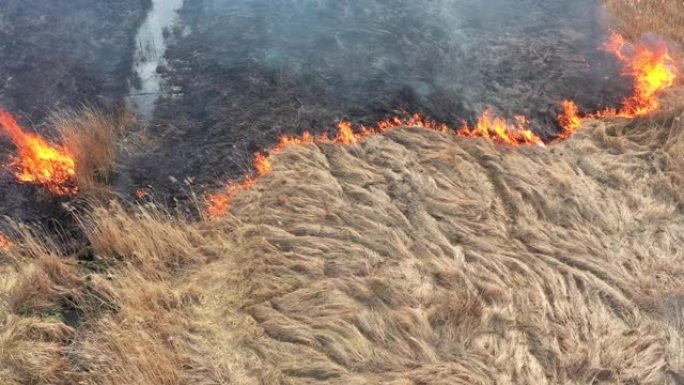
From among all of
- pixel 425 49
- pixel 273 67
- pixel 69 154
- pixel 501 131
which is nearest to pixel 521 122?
pixel 501 131

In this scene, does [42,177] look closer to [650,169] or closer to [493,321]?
[493,321]

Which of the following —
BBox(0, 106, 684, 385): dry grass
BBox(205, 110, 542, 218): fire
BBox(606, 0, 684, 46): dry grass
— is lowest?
BBox(0, 106, 684, 385): dry grass

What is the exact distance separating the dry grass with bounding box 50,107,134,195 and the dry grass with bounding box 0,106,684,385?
0.59 m

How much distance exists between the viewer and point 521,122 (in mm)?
6430

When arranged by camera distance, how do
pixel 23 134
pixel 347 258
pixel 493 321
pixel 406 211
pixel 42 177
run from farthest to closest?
pixel 23 134 < pixel 42 177 < pixel 406 211 < pixel 347 258 < pixel 493 321

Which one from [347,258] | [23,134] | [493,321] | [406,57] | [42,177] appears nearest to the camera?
[493,321]

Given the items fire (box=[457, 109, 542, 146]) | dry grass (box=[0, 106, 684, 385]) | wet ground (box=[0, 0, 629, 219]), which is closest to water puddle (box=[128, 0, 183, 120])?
wet ground (box=[0, 0, 629, 219])

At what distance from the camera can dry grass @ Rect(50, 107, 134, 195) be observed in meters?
5.71

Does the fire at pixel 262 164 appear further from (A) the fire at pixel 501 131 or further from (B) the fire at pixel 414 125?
(A) the fire at pixel 501 131

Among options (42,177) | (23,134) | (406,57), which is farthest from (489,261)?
(23,134)

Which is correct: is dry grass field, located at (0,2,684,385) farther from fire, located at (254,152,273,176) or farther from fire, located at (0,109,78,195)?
fire, located at (0,109,78,195)

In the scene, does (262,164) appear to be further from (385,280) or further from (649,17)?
(649,17)

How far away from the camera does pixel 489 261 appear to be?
4.86m

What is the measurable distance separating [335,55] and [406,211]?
2814 millimetres
